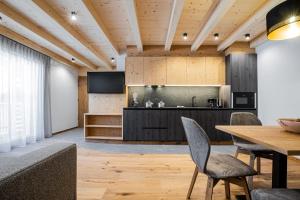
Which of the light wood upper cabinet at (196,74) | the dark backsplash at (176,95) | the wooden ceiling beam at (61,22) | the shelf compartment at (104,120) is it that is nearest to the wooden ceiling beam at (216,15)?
the light wood upper cabinet at (196,74)

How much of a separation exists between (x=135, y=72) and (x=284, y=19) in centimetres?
406

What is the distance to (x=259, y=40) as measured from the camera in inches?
183

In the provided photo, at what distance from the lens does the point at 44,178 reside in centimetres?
107

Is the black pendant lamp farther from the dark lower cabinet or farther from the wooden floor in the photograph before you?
the dark lower cabinet

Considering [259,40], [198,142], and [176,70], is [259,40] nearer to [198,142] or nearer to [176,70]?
[176,70]

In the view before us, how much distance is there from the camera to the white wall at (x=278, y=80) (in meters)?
3.69

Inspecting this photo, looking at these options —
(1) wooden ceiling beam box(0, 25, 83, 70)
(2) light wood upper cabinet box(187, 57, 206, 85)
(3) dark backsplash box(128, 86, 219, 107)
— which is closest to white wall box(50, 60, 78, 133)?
(1) wooden ceiling beam box(0, 25, 83, 70)

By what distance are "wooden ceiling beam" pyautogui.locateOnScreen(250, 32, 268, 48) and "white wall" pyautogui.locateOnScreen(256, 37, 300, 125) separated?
0.11 m

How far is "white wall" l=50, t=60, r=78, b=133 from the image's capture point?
669 centimetres

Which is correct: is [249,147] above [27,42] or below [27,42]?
below

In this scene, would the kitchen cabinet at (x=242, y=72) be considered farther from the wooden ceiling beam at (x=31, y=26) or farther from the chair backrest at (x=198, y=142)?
the wooden ceiling beam at (x=31, y=26)

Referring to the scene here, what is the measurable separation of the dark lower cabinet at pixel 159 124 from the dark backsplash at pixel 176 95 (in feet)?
2.26

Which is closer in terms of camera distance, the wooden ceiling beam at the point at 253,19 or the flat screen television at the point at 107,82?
the wooden ceiling beam at the point at 253,19

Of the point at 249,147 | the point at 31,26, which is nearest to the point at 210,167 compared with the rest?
the point at 249,147
